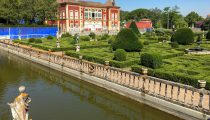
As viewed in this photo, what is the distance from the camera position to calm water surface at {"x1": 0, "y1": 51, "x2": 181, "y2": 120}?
9789 millimetres

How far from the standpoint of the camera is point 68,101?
37.9ft

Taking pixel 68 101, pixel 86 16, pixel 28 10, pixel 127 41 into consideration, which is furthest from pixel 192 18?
pixel 68 101

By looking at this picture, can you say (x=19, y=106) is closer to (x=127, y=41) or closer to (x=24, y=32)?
(x=127, y=41)

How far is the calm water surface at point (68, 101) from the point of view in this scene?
9.79 metres

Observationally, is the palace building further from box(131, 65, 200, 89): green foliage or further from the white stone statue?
the white stone statue

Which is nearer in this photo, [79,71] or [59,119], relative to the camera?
[59,119]

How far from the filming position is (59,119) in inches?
369

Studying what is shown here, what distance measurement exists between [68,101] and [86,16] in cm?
4912

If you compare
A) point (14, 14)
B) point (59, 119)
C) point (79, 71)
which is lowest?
point (59, 119)

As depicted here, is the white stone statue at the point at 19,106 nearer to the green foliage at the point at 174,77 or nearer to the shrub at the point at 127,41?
the green foliage at the point at 174,77

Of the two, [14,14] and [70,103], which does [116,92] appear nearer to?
[70,103]

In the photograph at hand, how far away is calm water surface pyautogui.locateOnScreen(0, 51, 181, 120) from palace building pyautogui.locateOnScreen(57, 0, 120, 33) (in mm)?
38176

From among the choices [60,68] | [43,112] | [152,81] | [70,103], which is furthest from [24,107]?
[60,68]

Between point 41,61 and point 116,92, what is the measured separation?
10.1 meters
